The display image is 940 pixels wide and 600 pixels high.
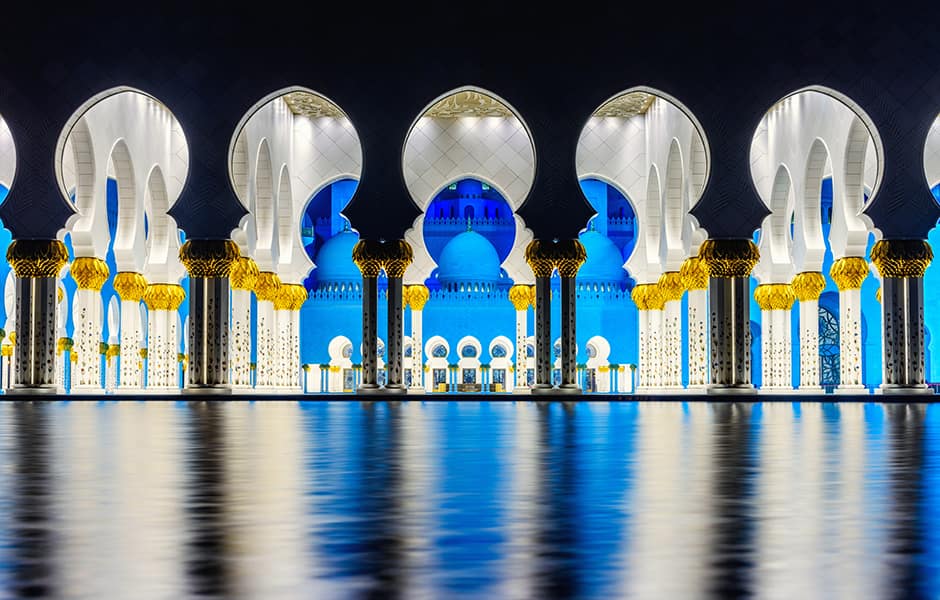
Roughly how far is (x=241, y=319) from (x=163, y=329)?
1305mm

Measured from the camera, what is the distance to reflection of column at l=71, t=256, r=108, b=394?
1552cm

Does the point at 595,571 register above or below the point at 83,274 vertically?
below

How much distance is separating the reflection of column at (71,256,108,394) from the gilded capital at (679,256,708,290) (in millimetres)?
8049

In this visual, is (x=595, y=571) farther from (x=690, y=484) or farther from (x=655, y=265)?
(x=655, y=265)

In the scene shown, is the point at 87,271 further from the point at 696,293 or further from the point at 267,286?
the point at 696,293

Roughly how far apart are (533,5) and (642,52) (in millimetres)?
1349

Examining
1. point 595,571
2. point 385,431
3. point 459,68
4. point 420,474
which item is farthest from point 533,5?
point 595,571

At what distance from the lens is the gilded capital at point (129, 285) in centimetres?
1734

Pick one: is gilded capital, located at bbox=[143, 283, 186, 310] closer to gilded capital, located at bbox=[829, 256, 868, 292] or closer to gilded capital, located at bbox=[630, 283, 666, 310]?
gilded capital, located at bbox=[630, 283, 666, 310]

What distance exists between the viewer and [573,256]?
543 inches

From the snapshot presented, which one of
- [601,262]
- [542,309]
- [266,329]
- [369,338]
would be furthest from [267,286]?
[601,262]

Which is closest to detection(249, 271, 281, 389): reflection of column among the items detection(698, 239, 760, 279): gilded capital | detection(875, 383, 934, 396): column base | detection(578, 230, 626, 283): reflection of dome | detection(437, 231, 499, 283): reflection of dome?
detection(698, 239, 760, 279): gilded capital

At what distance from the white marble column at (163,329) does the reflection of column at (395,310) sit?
4765 mm

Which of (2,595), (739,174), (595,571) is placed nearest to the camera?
(2,595)
